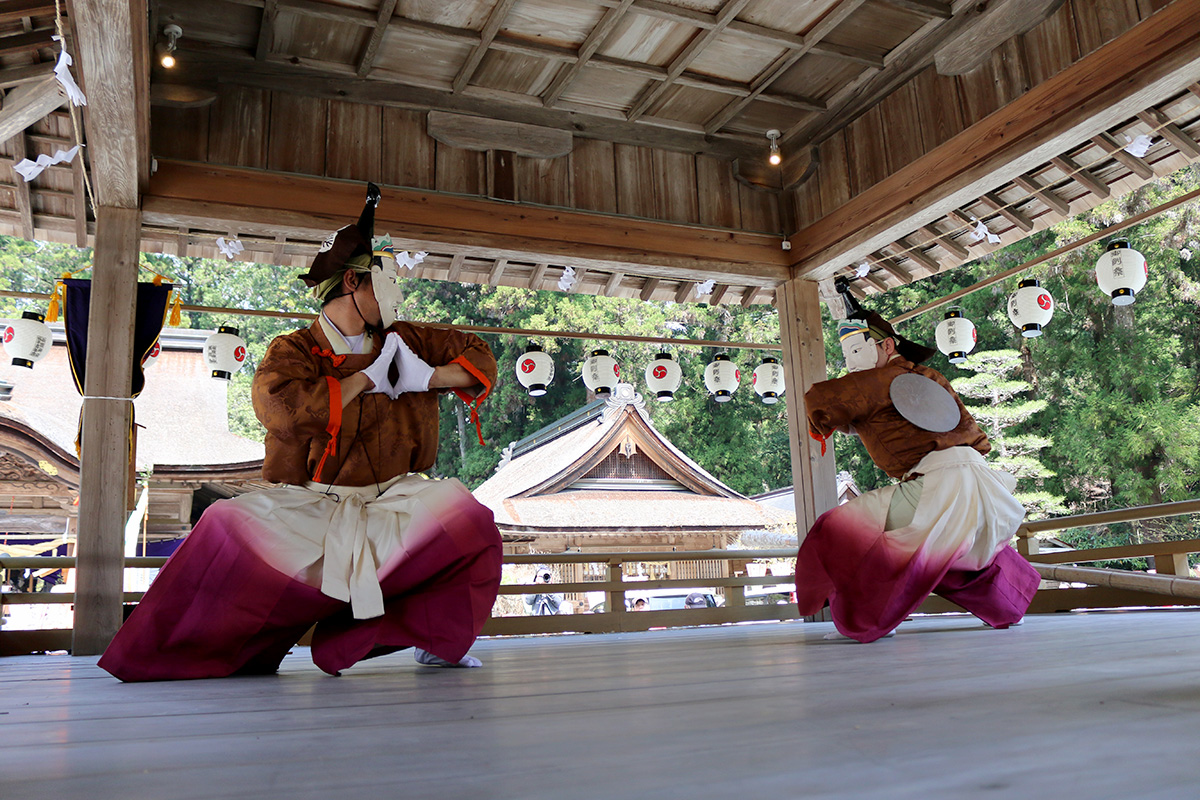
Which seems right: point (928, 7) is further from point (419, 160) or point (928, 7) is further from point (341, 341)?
point (341, 341)

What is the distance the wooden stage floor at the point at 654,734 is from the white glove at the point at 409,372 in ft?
3.23

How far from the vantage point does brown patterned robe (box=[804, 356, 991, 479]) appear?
3.44 metres

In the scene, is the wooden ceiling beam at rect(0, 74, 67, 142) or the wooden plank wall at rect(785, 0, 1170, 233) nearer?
the wooden ceiling beam at rect(0, 74, 67, 142)

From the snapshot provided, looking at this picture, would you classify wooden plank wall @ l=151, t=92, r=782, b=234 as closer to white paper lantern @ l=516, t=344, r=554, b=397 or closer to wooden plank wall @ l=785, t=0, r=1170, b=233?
wooden plank wall @ l=785, t=0, r=1170, b=233

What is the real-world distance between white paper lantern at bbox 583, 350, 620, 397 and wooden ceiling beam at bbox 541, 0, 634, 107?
2378 mm

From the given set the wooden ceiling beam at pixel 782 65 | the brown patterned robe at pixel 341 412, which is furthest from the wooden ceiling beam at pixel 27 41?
the wooden ceiling beam at pixel 782 65

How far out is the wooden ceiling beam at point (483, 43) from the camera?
3727mm

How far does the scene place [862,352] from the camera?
3654mm

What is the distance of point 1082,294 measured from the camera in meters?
13.0

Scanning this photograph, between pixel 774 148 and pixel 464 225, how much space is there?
1.92 m

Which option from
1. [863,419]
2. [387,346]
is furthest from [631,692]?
[863,419]

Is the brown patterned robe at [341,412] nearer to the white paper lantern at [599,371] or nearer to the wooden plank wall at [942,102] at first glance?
the wooden plank wall at [942,102]

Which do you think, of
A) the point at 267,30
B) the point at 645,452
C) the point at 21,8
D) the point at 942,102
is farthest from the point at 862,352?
the point at 645,452

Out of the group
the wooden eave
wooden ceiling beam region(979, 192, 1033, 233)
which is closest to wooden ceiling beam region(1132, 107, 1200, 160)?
wooden ceiling beam region(979, 192, 1033, 233)
